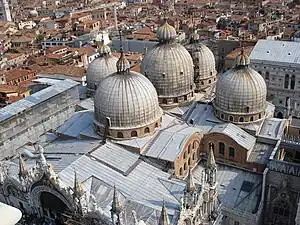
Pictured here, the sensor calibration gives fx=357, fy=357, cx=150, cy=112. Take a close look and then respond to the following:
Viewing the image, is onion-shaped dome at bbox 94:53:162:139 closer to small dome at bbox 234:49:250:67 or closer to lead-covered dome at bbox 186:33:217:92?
small dome at bbox 234:49:250:67

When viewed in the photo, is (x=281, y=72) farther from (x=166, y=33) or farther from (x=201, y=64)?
(x=166, y=33)

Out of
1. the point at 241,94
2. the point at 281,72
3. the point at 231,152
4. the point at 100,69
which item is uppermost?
the point at 100,69

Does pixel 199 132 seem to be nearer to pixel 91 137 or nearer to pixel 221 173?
pixel 221 173

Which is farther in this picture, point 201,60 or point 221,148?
point 201,60

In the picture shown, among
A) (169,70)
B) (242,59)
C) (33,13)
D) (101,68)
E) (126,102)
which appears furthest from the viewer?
(33,13)

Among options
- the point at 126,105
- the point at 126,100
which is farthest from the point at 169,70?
the point at 126,105

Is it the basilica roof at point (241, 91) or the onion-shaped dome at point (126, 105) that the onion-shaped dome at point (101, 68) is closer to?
the onion-shaped dome at point (126, 105)

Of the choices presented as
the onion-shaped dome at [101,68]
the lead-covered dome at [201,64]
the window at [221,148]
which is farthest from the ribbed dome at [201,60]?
the window at [221,148]
